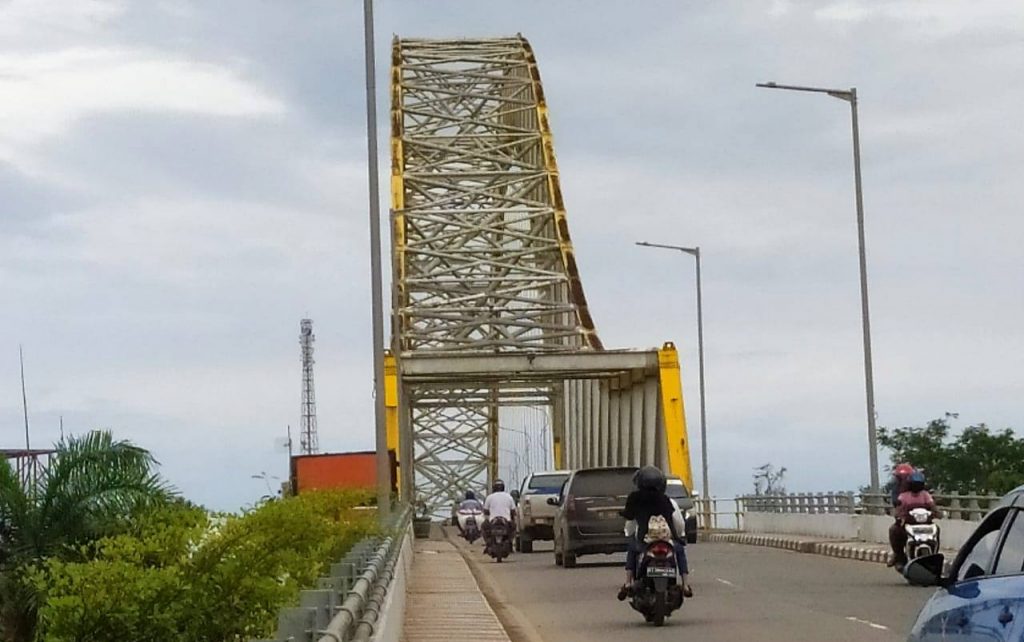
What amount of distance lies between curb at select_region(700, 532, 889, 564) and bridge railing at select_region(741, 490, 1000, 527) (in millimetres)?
970

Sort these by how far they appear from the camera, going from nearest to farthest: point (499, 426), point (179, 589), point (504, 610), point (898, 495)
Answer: point (179, 589)
point (504, 610)
point (898, 495)
point (499, 426)

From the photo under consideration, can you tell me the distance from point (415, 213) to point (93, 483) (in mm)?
70770

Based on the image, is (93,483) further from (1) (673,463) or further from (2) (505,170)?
(2) (505,170)

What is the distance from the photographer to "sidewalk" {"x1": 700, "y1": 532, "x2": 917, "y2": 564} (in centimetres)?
3158

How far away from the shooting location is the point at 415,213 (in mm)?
92688

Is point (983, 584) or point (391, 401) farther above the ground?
point (391, 401)

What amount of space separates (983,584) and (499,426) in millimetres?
105187

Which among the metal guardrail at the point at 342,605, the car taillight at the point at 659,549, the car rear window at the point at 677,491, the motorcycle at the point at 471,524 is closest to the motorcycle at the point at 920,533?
the car taillight at the point at 659,549

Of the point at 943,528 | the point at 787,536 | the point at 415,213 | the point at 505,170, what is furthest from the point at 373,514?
the point at 505,170

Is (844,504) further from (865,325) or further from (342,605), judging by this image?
(342,605)

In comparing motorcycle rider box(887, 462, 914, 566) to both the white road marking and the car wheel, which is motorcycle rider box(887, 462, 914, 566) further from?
the car wheel

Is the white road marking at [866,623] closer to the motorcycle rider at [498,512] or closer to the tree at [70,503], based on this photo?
the tree at [70,503]

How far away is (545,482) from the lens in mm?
43344

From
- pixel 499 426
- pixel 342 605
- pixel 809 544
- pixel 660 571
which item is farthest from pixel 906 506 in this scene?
pixel 499 426
